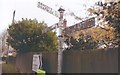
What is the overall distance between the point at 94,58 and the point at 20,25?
66.6ft

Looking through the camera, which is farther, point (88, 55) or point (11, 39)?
point (11, 39)

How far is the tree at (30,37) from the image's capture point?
27734 mm

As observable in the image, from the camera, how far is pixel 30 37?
28922 mm

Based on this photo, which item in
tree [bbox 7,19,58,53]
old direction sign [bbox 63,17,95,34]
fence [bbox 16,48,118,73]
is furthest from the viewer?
tree [bbox 7,19,58,53]

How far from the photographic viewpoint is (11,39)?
31891mm

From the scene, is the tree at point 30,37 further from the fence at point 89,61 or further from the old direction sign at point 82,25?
the old direction sign at point 82,25

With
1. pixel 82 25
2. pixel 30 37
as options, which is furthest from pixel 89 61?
pixel 30 37

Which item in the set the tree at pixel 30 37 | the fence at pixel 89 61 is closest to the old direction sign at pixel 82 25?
the fence at pixel 89 61

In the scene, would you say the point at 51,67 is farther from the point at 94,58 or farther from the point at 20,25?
the point at 20,25

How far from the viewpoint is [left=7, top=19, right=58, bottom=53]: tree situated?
27.7 metres

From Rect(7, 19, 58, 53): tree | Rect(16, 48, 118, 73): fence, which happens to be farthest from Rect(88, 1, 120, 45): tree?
Rect(7, 19, 58, 53): tree

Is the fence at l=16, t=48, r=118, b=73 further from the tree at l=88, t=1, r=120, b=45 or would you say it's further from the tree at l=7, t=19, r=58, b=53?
the tree at l=7, t=19, r=58, b=53

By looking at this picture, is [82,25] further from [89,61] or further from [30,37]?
[30,37]

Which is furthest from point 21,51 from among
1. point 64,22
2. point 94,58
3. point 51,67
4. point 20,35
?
point 94,58
